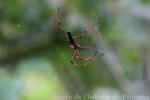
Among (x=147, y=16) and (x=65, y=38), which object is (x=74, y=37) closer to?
(x=65, y=38)

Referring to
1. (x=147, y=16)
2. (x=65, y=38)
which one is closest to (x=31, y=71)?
(x=65, y=38)

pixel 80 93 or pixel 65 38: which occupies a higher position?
pixel 65 38

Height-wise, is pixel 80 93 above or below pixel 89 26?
below

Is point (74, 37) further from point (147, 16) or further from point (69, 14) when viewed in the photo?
point (147, 16)

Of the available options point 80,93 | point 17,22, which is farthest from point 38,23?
point 80,93

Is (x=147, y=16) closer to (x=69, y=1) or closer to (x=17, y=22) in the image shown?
(x=69, y=1)
